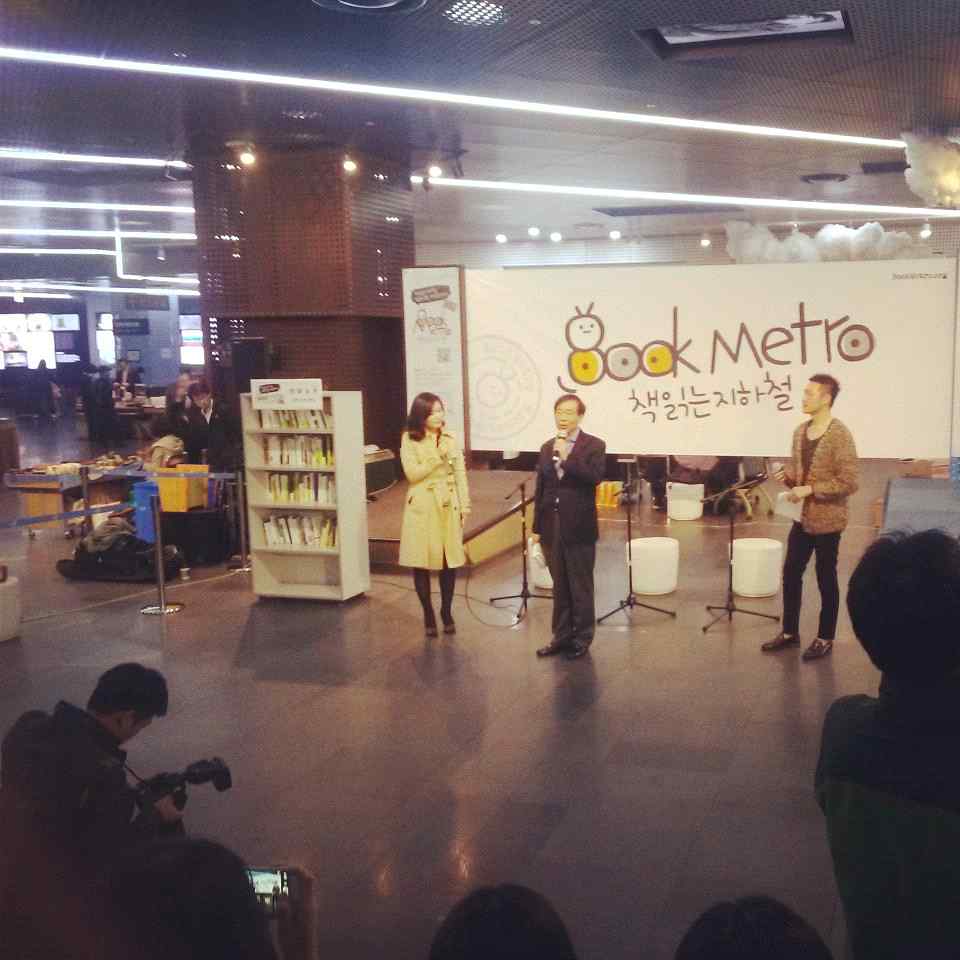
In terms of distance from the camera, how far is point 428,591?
7465mm

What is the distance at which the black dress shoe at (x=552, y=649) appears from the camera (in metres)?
6.90

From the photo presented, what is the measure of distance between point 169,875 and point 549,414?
5.17 metres

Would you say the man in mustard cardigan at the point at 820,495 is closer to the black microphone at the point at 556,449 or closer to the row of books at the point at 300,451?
the black microphone at the point at 556,449

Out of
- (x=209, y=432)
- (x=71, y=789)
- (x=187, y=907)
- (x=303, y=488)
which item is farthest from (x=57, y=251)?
(x=187, y=907)

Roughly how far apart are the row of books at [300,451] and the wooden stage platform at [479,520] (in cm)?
134

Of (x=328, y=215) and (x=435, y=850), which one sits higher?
(x=328, y=215)

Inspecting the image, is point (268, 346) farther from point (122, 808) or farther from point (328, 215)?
point (122, 808)

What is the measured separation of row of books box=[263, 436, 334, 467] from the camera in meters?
8.45

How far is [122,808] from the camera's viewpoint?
277 centimetres

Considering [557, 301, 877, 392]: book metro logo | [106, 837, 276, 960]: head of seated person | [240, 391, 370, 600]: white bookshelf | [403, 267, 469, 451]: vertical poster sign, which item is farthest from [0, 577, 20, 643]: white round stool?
[106, 837, 276, 960]: head of seated person

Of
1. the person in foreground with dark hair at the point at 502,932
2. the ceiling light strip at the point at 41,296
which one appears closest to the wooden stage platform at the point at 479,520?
the person in foreground with dark hair at the point at 502,932

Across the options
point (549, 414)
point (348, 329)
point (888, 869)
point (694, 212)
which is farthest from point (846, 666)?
point (694, 212)

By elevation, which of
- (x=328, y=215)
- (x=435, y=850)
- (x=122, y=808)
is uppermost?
(x=328, y=215)

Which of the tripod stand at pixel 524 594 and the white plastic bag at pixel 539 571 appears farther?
the white plastic bag at pixel 539 571
